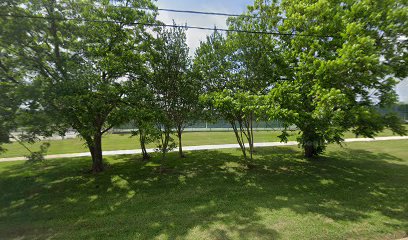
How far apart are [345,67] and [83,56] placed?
32.7ft

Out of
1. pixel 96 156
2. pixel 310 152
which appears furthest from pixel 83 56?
pixel 310 152

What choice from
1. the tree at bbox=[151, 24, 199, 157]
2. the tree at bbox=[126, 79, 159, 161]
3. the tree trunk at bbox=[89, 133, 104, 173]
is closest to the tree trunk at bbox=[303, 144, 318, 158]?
the tree at bbox=[151, 24, 199, 157]

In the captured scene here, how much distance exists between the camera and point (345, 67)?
632cm

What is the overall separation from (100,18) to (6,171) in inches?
349

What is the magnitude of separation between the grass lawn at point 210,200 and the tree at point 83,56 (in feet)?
7.74

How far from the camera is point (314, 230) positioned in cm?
518

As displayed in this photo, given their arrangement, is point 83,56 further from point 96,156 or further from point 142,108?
point 96,156

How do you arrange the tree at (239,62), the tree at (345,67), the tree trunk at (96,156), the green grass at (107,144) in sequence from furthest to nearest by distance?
the green grass at (107,144)
the tree trunk at (96,156)
the tree at (239,62)
the tree at (345,67)

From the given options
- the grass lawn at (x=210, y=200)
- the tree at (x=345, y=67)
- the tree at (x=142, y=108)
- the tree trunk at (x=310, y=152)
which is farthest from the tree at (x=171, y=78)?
the tree trunk at (x=310, y=152)

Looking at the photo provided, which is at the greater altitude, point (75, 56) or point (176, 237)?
point (75, 56)

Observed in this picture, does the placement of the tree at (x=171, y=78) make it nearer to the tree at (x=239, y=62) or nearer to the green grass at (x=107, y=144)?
the tree at (x=239, y=62)

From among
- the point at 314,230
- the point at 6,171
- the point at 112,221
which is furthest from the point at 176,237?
the point at 6,171

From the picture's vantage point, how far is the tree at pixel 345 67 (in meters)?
6.49

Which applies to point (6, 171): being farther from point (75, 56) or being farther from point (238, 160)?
point (238, 160)
